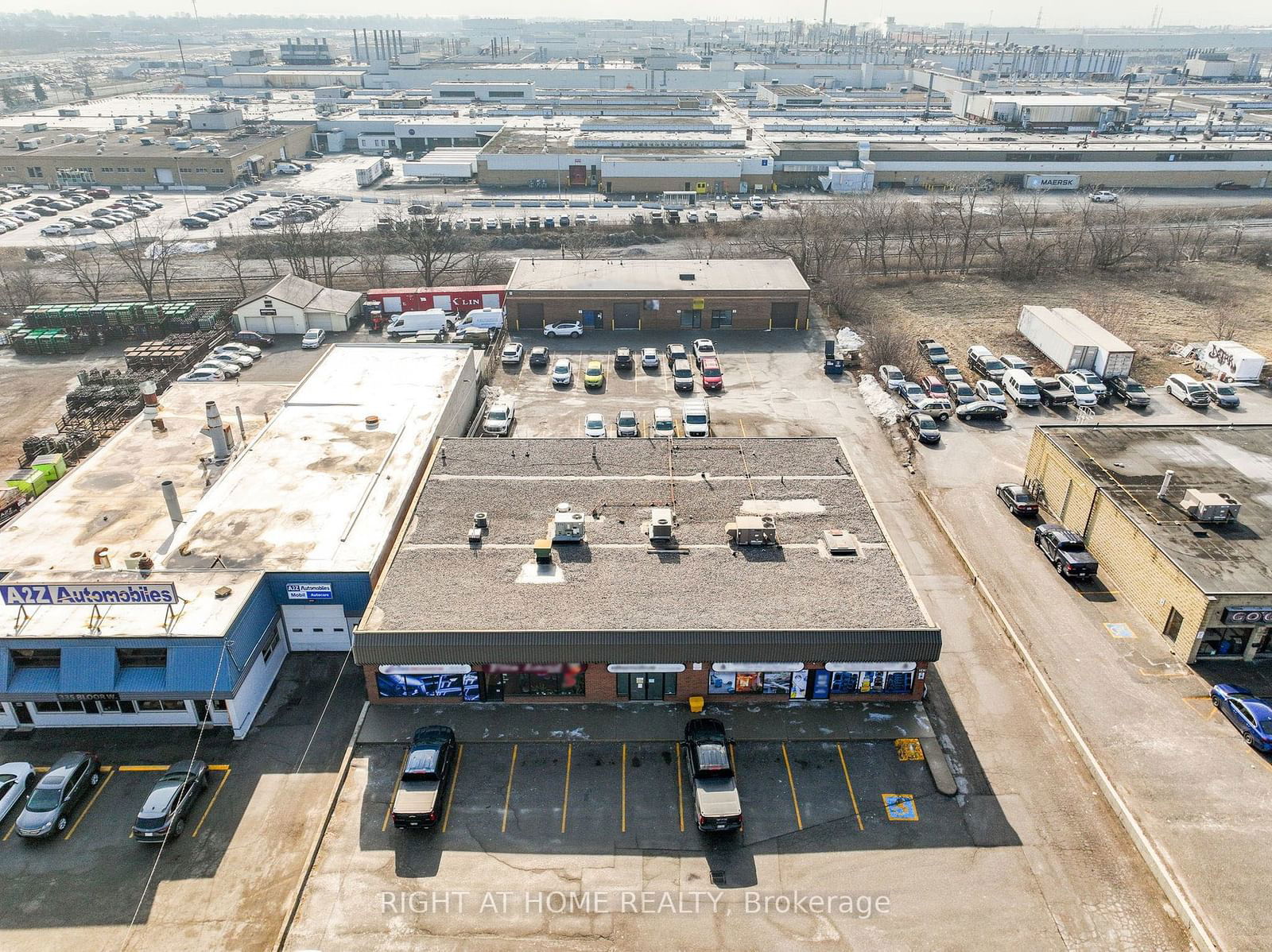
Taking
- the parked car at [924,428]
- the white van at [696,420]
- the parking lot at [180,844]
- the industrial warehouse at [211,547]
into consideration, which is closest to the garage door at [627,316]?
the white van at [696,420]

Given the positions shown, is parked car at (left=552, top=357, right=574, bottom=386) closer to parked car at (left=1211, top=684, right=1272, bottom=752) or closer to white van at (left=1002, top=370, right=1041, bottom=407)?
white van at (left=1002, top=370, right=1041, bottom=407)

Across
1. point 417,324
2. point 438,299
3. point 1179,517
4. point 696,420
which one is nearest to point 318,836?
point 696,420

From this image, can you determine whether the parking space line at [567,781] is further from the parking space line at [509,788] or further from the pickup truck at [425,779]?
the pickup truck at [425,779]

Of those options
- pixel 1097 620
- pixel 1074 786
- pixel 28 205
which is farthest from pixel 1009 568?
pixel 28 205

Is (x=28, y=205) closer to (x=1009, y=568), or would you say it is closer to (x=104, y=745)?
(x=104, y=745)

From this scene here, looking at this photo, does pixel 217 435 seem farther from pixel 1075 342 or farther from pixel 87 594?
pixel 1075 342
